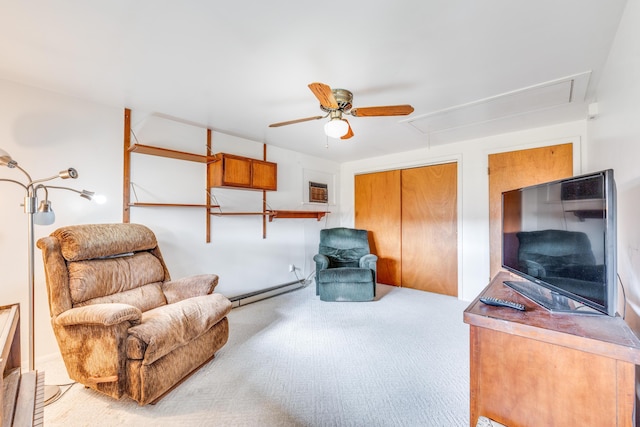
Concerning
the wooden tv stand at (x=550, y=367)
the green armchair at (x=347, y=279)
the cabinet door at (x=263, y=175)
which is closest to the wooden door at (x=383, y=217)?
the green armchair at (x=347, y=279)

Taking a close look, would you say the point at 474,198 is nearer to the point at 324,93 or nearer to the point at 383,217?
the point at 383,217

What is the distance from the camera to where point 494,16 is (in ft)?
4.46

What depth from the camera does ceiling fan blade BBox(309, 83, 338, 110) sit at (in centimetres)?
157

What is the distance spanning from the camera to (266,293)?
363 centimetres

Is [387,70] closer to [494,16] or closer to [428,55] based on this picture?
[428,55]

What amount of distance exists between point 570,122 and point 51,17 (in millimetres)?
4442

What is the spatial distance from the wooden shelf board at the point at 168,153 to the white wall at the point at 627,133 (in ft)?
10.6

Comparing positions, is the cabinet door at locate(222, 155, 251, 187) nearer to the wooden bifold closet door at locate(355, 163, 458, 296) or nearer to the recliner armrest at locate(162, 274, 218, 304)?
the recliner armrest at locate(162, 274, 218, 304)

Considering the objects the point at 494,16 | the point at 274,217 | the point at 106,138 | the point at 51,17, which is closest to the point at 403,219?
the point at 274,217

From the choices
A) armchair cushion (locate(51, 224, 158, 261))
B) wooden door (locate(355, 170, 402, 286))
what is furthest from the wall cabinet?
wooden door (locate(355, 170, 402, 286))

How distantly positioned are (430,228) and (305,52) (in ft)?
10.5

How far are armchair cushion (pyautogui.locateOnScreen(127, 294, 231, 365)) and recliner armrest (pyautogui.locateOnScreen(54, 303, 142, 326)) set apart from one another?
9cm

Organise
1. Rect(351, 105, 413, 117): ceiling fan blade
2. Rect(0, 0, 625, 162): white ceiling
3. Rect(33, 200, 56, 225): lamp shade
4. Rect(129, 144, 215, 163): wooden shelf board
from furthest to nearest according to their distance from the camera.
Answer: Rect(129, 144, 215, 163): wooden shelf board < Rect(351, 105, 413, 117): ceiling fan blade < Rect(33, 200, 56, 225): lamp shade < Rect(0, 0, 625, 162): white ceiling

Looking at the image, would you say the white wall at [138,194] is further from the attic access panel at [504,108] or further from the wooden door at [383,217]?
the attic access panel at [504,108]
